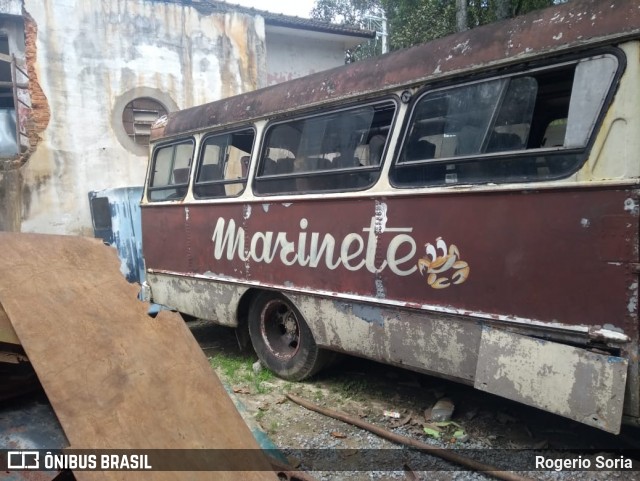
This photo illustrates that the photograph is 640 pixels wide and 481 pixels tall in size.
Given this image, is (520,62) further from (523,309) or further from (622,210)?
(523,309)

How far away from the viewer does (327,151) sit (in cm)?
404

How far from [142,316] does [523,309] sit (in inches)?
84.6

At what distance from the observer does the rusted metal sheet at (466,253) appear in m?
2.51

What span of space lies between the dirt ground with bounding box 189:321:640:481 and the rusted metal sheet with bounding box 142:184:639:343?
93 cm

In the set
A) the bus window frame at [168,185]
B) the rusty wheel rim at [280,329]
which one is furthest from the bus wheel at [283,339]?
the bus window frame at [168,185]

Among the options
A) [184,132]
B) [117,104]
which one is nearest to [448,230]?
[184,132]

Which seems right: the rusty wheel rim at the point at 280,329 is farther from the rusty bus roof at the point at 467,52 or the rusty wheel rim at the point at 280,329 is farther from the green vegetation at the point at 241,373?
the rusty bus roof at the point at 467,52

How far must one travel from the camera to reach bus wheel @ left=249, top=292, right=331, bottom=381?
14.3 ft

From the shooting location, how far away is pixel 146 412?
86.4 inches

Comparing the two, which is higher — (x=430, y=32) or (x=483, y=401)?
(x=430, y=32)

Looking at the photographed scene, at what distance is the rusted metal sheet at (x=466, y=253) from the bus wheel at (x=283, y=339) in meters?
0.33

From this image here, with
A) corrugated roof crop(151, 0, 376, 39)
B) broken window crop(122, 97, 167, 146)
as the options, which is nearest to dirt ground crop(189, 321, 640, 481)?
broken window crop(122, 97, 167, 146)

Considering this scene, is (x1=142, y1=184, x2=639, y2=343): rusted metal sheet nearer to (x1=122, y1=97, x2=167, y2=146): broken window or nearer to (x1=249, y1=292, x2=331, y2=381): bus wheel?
(x1=249, y1=292, x2=331, y2=381): bus wheel

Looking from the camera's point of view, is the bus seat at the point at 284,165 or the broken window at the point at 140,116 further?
the broken window at the point at 140,116
